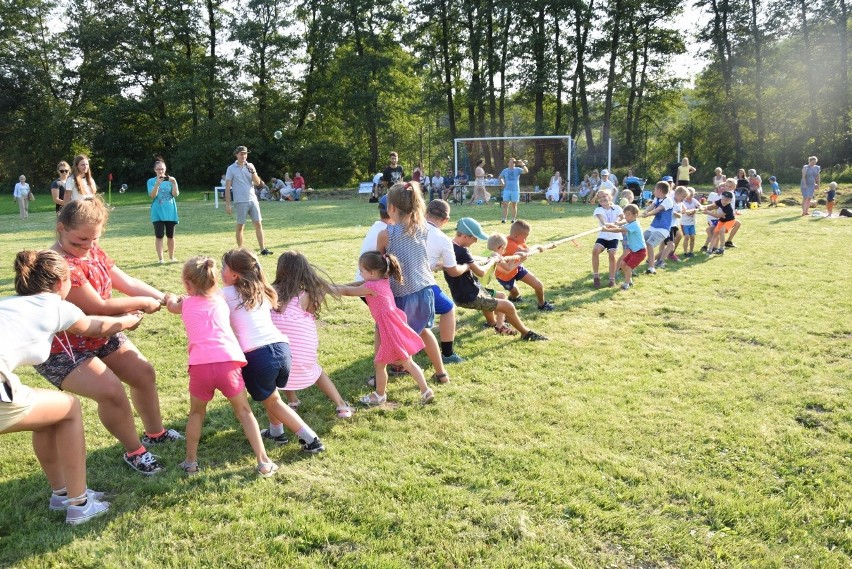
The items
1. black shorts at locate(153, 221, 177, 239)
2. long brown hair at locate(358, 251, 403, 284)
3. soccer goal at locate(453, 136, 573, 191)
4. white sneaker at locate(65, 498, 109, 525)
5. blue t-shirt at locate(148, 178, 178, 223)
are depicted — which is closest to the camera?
white sneaker at locate(65, 498, 109, 525)

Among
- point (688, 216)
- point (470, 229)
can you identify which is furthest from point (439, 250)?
point (688, 216)

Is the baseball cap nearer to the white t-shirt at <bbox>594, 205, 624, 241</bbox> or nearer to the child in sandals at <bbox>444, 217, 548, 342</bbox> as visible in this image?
the child in sandals at <bbox>444, 217, 548, 342</bbox>

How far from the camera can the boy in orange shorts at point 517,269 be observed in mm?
6965

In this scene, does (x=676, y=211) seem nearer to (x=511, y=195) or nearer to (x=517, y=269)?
(x=517, y=269)

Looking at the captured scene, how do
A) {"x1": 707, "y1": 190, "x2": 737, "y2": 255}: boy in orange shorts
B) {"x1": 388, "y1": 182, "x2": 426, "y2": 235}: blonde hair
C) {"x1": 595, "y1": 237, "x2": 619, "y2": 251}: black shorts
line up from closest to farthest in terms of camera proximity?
{"x1": 388, "y1": 182, "x2": 426, "y2": 235}: blonde hair, {"x1": 595, "y1": 237, "x2": 619, "y2": 251}: black shorts, {"x1": 707, "y1": 190, "x2": 737, "y2": 255}: boy in orange shorts

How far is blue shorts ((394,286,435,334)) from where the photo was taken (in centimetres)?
496

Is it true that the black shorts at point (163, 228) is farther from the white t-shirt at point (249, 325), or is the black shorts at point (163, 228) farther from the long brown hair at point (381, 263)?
the white t-shirt at point (249, 325)

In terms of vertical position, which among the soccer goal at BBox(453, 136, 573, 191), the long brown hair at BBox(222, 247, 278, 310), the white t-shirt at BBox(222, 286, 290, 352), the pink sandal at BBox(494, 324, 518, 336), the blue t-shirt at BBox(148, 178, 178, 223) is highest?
the soccer goal at BBox(453, 136, 573, 191)

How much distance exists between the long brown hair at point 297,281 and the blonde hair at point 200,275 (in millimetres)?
738

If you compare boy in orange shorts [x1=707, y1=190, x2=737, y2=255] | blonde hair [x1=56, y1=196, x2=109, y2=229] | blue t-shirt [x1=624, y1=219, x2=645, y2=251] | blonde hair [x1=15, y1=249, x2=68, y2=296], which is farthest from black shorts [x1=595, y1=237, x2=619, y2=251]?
blonde hair [x1=15, y1=249, x2=68, y2=296]

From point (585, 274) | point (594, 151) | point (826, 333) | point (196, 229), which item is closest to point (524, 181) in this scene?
point (594, 151)

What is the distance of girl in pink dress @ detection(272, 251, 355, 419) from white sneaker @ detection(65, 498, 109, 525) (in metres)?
1.35

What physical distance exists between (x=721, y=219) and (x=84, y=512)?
36.8 ft

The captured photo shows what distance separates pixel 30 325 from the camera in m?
2.79
